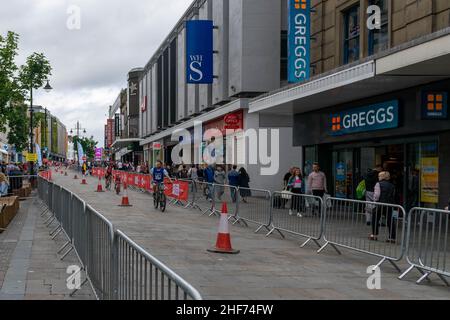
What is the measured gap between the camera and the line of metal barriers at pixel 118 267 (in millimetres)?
3869

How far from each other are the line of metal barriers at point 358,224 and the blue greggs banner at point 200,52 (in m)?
17.5

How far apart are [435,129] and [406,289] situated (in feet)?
26.3

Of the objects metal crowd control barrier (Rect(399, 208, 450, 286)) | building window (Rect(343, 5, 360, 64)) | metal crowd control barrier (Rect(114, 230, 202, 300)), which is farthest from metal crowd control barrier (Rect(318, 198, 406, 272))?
building window (Rect(343, 5, 360, 64))

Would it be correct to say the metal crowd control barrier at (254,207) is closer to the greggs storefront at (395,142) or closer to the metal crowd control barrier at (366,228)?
the metal crowd control barrier at (366,228)

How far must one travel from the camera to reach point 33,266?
29.4 feet

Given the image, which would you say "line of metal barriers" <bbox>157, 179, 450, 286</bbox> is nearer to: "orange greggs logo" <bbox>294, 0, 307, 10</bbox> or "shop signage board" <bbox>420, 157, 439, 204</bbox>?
"shop signage board" <bbox>420, 157, 439, 204</bbox>

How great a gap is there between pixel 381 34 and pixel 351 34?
223 centimetres

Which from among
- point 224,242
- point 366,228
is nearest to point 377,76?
point 366,228

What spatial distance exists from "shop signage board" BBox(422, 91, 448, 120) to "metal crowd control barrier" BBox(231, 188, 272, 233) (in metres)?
4.56

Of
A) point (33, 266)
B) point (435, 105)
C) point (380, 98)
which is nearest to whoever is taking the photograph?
point (33, 266)

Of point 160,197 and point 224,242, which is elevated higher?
point 160,197

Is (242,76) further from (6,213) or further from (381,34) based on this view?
(6,213)

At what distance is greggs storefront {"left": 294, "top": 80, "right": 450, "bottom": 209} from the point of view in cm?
1498

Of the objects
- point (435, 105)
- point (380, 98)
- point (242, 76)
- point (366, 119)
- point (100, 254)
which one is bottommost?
point (100, 254)
